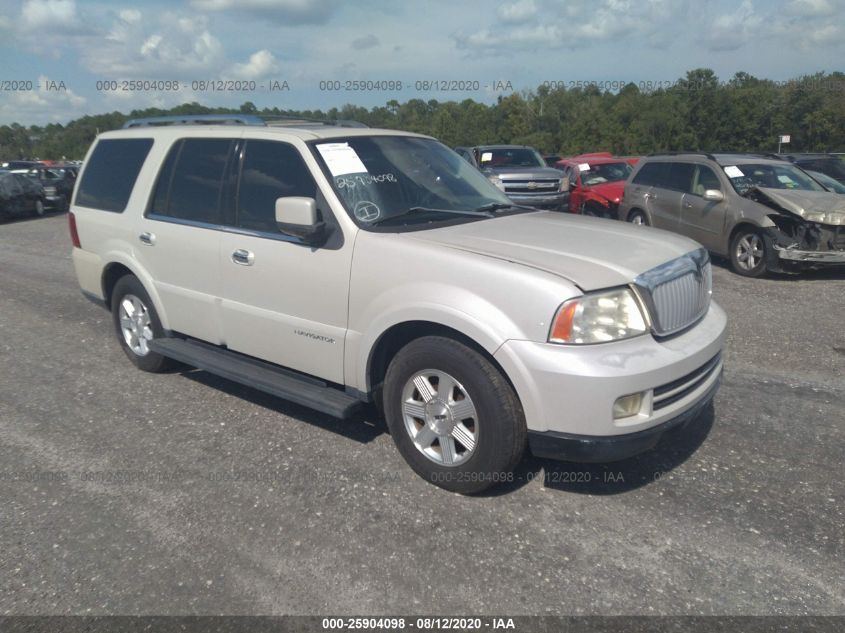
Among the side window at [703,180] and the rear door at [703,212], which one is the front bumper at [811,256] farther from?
the side window at [703,180]

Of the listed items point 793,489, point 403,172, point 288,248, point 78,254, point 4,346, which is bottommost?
point 4,346

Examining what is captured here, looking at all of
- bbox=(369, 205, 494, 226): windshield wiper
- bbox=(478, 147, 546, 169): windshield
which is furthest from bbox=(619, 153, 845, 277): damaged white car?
bbox=(369, 205, 494, 226): windshield wiper

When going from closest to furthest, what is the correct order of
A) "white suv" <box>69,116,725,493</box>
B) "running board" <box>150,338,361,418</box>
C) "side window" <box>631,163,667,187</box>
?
"white suv" <box>69,116,725,493</box>
"running board" <box>150,338,361,418</box>
"side window" <box>631,163,667,187</box>

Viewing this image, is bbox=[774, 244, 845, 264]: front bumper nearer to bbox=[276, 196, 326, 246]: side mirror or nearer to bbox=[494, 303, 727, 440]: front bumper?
bbox=[494, 303, 727, 440]: front bumper

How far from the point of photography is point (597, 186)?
15.0 metres

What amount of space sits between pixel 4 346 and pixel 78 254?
1554 mm

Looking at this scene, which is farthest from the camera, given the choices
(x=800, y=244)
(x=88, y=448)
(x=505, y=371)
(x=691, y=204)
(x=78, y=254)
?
(x=691, y=204)

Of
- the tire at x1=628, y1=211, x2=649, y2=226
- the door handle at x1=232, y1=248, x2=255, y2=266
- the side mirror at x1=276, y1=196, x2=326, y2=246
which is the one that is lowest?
the door handle at x1=232, y1=248, x2=255, y2=266

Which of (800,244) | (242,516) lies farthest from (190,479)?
(800,244)

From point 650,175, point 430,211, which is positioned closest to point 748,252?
point 650,175

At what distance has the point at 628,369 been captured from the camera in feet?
10.7

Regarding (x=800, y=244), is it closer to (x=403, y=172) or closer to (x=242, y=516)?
(x=403, y=172)

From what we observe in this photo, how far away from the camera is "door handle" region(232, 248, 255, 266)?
449cm

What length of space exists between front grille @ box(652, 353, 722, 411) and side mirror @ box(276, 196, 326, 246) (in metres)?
2.04
